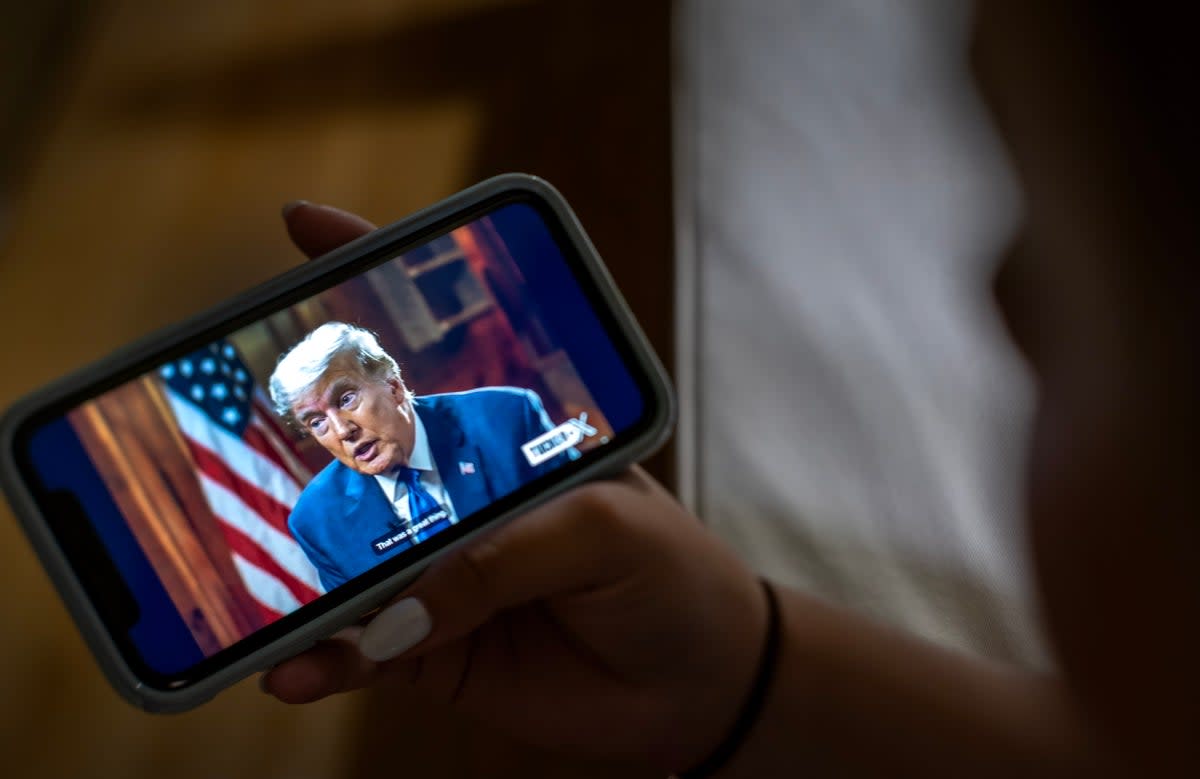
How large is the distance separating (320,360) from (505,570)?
14 centimetres

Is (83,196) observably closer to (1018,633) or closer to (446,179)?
(446,179)

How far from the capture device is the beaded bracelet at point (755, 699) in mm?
507

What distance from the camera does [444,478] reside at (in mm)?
450

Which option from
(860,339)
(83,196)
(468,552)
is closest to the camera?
(468,552)

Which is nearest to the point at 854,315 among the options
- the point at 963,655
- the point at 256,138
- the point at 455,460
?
the point at 963,655

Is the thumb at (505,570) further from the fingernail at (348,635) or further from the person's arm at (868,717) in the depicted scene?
the person's arm at (868,717)

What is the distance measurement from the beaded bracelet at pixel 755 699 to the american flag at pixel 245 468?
0.80 ft

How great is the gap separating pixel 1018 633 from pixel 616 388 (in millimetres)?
336

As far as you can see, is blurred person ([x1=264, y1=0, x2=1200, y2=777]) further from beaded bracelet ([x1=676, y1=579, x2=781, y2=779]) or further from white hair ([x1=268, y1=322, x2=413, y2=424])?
white hair ([x1=268, y1=322, x2=413, y2=424])

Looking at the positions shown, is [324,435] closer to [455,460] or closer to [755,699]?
[455,460]

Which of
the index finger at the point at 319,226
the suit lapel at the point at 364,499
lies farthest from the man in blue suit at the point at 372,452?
the index finger at the point at 319,226

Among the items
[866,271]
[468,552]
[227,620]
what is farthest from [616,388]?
[866,271]

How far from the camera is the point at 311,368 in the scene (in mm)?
447

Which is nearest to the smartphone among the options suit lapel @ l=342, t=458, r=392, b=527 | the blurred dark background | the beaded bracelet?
suit lapel @ l=342, t=458, r=392, b=527
